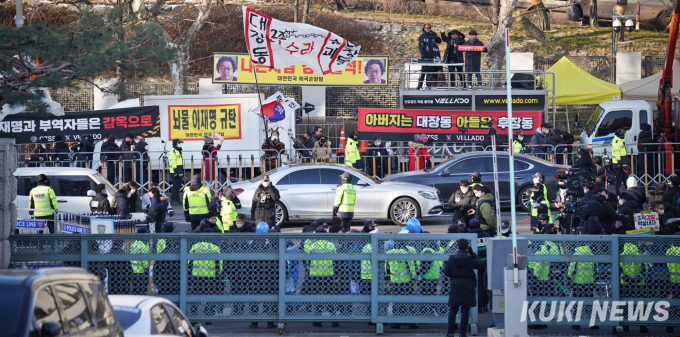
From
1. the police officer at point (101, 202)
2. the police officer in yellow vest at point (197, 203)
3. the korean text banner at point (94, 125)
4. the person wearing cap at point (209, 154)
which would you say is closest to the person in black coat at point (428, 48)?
the person wearing cap at point (209, 154)

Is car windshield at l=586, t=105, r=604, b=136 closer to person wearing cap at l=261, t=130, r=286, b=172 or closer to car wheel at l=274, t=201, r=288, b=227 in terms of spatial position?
person wearing cap at l=261, t=130, r=286, b=172

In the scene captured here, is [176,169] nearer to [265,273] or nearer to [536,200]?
[536,200]

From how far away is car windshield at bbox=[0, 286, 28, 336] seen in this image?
5.32 metres

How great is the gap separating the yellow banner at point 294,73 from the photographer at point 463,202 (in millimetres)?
10872

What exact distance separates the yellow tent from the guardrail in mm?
17723

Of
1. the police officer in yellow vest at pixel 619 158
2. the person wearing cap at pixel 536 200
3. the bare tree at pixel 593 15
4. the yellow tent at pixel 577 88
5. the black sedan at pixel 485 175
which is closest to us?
the person wearing cap at pixel 536 200

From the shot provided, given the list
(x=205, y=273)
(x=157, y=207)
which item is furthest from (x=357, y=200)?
(x=205, y=273)

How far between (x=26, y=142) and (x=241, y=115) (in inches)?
243

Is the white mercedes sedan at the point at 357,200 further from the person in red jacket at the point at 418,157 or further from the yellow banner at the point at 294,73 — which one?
the yellow banner at the point at 294,73

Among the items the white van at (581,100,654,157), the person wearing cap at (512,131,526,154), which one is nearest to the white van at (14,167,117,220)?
the person wearing cap at (512,131,526,154)

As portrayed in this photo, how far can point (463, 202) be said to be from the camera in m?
14.6

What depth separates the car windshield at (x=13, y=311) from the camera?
5320 millimetres

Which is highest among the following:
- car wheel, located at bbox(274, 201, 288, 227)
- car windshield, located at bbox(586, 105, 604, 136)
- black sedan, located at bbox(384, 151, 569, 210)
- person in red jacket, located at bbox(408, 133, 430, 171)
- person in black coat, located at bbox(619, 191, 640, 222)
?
car windshield, located at bbox(586, 105, 604, 136)

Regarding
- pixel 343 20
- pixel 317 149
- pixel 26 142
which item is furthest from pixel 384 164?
pixel 343 20
